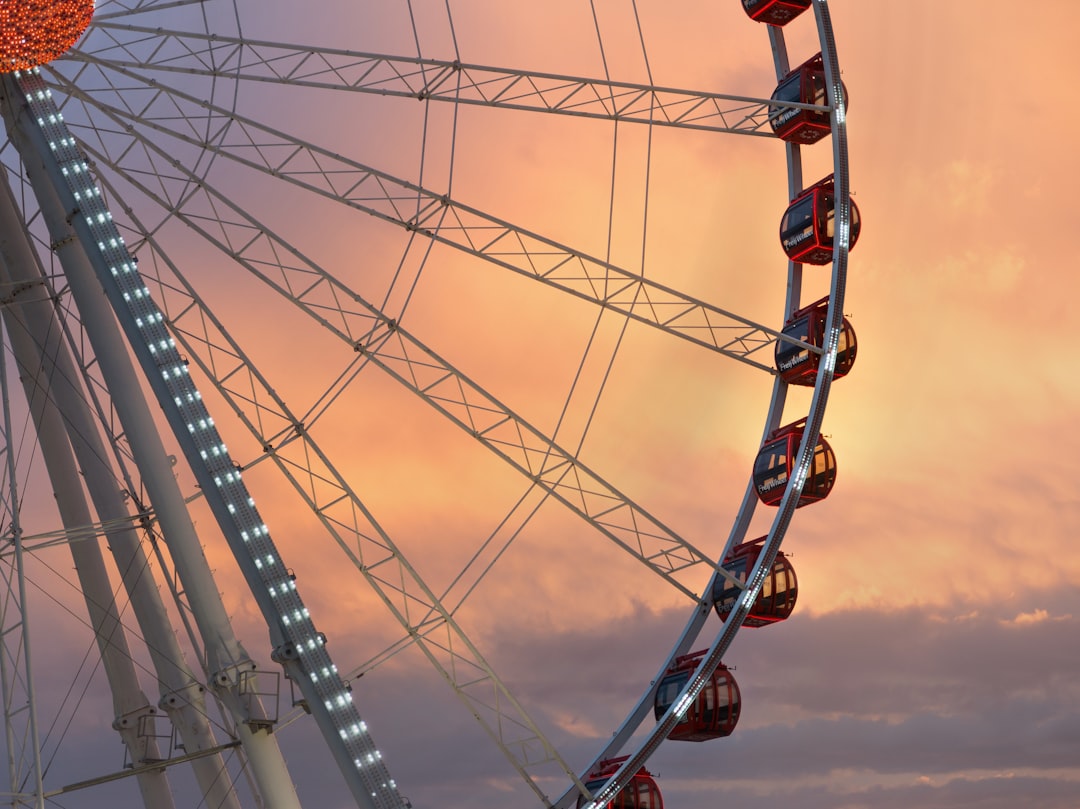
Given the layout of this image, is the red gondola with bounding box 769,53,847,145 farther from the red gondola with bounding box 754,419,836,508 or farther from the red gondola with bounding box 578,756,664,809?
the red gondola with bounding box 578,756,664,809

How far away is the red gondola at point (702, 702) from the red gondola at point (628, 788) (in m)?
0.95

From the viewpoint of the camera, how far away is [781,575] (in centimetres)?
2884

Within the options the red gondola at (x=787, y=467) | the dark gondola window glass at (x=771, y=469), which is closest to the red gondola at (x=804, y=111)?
the red gondola at (x=787, y=467)

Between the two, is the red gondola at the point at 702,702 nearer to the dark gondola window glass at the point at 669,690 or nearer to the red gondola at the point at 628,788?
the dark gondola window glass at the point at 669,690

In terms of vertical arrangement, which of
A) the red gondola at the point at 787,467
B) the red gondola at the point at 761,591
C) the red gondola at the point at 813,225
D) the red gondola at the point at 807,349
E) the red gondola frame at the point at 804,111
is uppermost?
the red gondola frame at the point at 804,111

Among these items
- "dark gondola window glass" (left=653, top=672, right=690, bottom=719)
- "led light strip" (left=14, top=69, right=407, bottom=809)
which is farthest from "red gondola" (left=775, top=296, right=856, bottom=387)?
"led light strip" (left=14, top=69, right=407, bottom=809)

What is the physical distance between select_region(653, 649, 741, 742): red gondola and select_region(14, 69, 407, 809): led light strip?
6067 millimetres

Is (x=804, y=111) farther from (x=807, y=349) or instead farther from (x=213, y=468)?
(x=213, y=468)

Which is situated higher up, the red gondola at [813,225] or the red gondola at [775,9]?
the red gondola at [775,9]

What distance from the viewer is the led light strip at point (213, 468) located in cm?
2409

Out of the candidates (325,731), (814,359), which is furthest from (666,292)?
(325,731)

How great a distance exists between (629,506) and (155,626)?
9356mm

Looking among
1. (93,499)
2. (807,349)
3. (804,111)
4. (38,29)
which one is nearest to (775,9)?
(804,111)

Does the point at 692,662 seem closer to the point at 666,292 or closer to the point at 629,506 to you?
the point at 629,506
